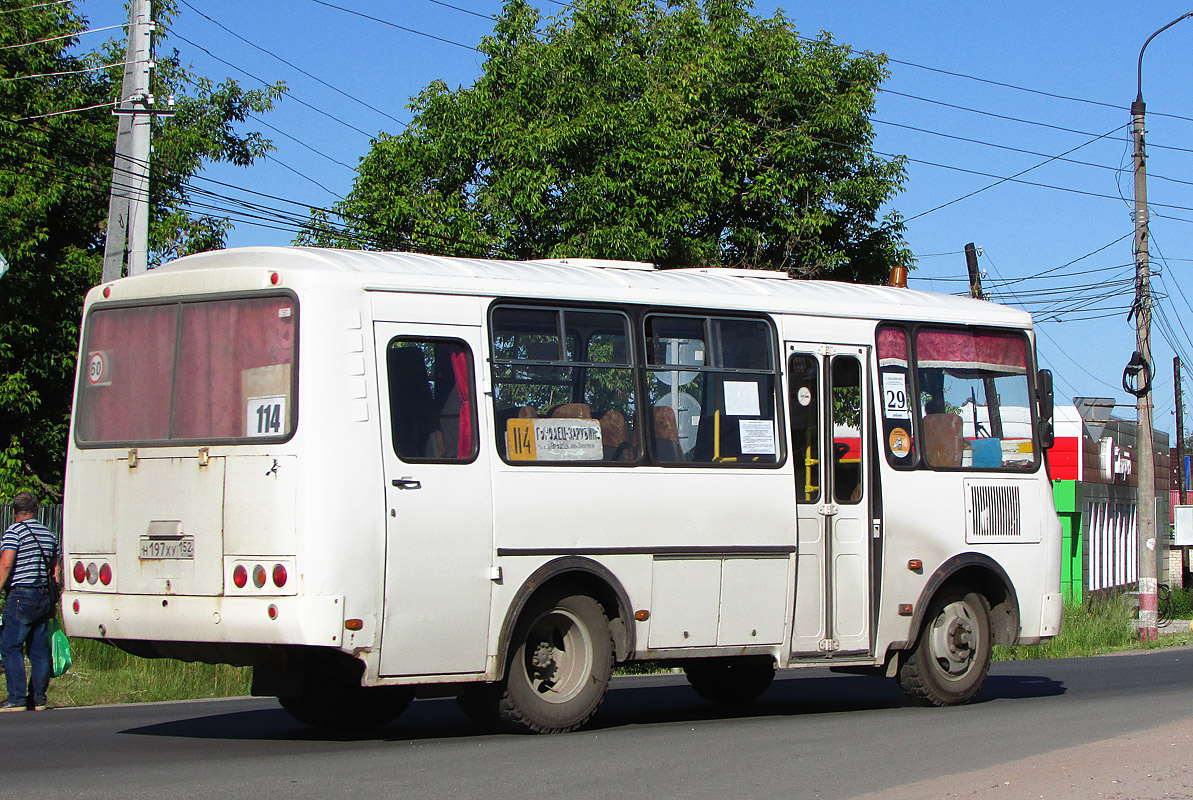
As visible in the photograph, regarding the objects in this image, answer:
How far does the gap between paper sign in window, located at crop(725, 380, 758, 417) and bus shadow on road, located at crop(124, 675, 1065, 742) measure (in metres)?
2.24

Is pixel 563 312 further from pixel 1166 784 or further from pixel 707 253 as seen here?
pixel 707 253

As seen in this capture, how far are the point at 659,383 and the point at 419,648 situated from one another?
2515mm

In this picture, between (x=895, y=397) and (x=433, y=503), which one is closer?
(x=433, y=503)

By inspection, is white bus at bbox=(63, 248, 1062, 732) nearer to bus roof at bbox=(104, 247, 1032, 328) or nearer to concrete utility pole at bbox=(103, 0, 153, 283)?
bus roof at bbox=(104, 247, 1032, 328)

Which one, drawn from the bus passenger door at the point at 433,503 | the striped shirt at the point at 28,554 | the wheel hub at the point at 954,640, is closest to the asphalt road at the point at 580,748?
the wheel hub at the point at 954,640

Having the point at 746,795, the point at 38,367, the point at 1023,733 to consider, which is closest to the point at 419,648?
the point at 746,795

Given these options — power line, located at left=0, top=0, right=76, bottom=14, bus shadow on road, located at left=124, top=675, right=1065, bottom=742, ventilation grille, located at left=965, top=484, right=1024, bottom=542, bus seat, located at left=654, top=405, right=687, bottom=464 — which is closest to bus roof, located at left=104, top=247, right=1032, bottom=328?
bus seat, located at left=654, top=405, right=687, bottom=464

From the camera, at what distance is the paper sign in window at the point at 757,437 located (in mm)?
11141

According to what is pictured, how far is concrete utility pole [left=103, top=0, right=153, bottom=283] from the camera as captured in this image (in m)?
17.1

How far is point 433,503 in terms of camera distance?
371 inches

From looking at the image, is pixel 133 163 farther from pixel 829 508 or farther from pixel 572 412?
pixel 829 508

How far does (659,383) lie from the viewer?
421 inches

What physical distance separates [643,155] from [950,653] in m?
13.4

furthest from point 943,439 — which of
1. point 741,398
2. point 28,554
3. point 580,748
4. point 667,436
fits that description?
point 28,554
